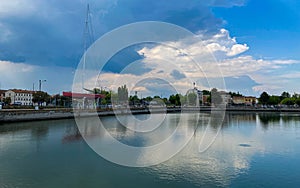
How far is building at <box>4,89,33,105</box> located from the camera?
54750 millimetres

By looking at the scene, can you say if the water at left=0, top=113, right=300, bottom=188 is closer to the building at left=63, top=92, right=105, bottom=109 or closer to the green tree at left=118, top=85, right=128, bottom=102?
the building at left=63, top=92, right=105, bottom=109

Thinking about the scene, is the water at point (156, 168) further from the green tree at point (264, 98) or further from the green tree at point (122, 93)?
the green tree at point (264, 98)

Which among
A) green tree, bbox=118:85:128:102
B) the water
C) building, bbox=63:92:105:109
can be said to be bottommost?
the water

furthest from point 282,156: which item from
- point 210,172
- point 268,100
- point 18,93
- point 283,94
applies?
point 283,94

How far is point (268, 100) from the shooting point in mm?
68875

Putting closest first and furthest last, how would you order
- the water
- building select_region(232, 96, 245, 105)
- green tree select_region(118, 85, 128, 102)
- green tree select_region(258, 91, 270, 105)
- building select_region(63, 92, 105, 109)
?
the water, building select_region(63, 92, 105, 109), green tree select_region(118, 85, 128, 102), green tree select_region(258, 91, 270, 105), building select_region(232, 96, 245, 105)

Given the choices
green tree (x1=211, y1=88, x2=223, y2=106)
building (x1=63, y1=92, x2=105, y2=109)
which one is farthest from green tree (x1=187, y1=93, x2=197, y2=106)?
building (x1=63, y1=92, x2=105, y2=109)

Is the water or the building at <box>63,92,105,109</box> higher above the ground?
the building at <box>63,92,105,109</box>

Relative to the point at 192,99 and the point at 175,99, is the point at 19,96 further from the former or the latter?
the point at 192,99

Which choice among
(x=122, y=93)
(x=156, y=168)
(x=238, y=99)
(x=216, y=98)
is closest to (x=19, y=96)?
(x=122, y=93)

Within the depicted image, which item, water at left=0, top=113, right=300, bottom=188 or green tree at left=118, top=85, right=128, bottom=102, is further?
green tree at left=118, top=85, right=128, bottom=102

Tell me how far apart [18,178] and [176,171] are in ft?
15.2

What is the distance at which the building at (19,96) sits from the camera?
54.8 m

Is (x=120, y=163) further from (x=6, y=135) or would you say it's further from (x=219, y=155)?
(x=6, y=135)
